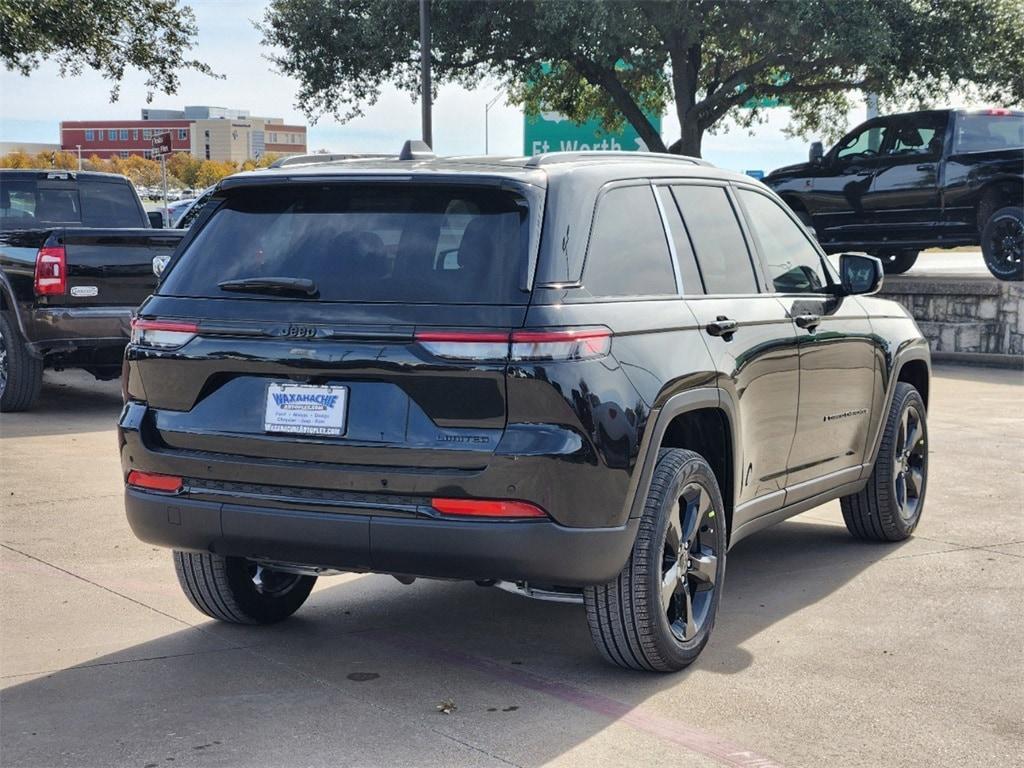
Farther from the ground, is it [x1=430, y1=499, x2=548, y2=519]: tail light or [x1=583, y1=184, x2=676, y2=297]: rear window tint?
[x1=583, y1=184, x2=676, y2=297]: rear window tint

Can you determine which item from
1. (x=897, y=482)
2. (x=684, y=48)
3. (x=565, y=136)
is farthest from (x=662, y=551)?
(x=565, y=136)

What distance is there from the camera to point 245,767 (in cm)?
411

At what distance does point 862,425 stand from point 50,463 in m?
5.39

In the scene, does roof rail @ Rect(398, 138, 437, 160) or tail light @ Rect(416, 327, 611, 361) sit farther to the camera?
roof rail @ Rect(398, 138, 437, 160)

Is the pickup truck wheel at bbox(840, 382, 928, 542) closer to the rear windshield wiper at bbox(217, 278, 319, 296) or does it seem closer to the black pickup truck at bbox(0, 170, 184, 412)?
the rear windshield wiper at bbox(217, 278, 319, 296)

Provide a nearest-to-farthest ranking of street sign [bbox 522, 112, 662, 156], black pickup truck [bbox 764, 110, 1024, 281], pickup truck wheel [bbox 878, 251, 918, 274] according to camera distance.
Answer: black pickup truck [bbox 764, 110, 1024, 281] → pickup truck wheel [bbox 878, 251, 918, 274] → street sign [bbox 522, 112, 662, 156]

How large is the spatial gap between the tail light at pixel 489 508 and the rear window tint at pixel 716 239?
1428 mm

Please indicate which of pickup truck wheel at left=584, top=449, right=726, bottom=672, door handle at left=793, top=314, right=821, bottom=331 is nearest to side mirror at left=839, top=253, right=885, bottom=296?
door handle at left=793, top=314, right=821, bottom=331

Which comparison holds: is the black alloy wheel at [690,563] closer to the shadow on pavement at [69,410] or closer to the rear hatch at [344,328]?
the rear hatch at [344,328]

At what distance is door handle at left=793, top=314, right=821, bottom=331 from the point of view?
6.07 meters

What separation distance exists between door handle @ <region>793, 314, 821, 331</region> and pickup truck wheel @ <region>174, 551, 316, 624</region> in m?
2.31

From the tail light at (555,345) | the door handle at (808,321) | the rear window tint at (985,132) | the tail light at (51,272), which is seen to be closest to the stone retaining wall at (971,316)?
the rear window tint at (985,132)

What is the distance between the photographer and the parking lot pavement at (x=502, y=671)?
4312 millimetres

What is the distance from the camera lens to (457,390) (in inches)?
176
